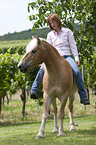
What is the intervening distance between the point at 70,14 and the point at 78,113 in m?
5.44

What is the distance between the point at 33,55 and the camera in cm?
437

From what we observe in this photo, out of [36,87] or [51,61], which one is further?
[36,87]

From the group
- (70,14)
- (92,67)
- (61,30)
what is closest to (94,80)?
(92,67)

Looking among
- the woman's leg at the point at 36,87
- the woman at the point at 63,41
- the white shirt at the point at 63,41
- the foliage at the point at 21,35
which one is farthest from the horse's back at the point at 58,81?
the foliage at the point at 21,35

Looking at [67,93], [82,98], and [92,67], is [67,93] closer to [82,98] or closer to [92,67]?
[82,98]

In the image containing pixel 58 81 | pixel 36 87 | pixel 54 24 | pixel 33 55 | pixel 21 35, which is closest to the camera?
pixel 33 55

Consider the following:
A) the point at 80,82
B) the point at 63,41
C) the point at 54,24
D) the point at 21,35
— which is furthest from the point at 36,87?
the point at 21,35

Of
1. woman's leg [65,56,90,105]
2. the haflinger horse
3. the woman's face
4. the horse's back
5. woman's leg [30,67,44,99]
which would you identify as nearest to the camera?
the haflinger horse

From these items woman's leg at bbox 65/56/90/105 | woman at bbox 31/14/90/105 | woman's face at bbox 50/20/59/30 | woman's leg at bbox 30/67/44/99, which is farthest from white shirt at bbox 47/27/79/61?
woman's leg at bbox 30/67/44/99

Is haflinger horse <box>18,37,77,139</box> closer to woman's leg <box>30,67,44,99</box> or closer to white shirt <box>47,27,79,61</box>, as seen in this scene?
woman's leg <box>30,67,44,99</box>

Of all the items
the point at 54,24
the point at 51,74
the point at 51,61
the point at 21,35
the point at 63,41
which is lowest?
the point at 51,74

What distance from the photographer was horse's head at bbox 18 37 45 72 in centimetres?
428

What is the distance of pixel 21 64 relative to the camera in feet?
13.9

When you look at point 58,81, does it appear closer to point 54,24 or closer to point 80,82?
point 80,82
